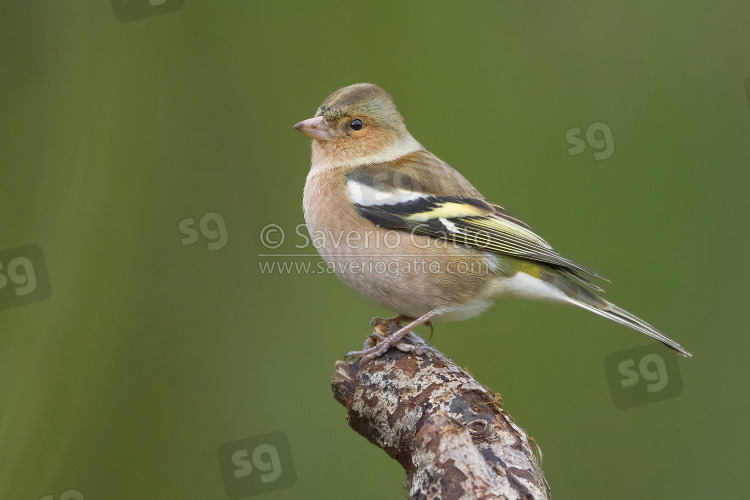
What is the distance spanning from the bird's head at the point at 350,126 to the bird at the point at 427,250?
147 millimetres

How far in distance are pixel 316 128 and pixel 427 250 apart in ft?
3.40

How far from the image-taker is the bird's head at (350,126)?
425 centimetres

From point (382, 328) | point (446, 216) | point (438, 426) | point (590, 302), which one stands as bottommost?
point (438, 426)

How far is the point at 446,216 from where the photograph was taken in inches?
152

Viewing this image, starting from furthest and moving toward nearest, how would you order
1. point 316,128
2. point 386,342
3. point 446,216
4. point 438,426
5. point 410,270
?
point 316,128, point 446,216, point 410,270, point 386,342, point 438,426

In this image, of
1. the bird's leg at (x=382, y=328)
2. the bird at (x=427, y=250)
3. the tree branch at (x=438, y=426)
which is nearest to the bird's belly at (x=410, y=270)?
the bird at (x=427, y=250)

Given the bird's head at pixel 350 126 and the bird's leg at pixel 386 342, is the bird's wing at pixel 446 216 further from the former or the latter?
the bird's leg at pixel 386 342

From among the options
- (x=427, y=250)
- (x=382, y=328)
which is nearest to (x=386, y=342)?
(x=382, y=328)

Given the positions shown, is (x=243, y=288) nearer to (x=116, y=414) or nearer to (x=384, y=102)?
(x=116, y=414)

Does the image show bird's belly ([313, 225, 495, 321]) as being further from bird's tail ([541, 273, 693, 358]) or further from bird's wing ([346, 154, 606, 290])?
bird's tail ([541, 273, 693, 358])

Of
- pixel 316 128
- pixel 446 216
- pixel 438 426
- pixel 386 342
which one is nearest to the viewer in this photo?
pixel 438 426

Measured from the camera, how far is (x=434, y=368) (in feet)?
10.2

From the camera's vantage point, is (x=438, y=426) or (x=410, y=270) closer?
(x=438, y=426)

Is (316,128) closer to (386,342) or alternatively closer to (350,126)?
(350,126)
